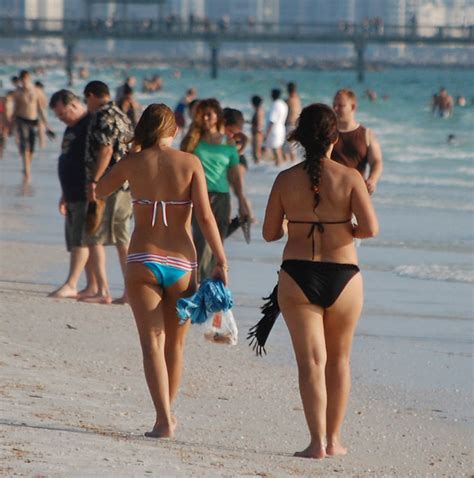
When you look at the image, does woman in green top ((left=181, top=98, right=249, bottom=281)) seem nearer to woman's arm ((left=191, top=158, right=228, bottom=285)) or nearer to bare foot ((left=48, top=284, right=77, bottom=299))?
bare foot ((left=48, top=284, right=77, bottom=299))

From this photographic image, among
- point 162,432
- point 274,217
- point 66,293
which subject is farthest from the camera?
point 66,293

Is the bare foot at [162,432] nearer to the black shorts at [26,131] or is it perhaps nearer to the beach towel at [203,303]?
the beach towel at [203,303]

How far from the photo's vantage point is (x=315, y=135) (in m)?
5.32

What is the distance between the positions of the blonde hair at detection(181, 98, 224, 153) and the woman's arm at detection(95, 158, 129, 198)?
260cm

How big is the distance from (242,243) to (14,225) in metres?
2.25

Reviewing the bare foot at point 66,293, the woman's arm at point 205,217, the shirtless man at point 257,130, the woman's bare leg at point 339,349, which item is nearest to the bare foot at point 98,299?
the bare foot at point 66,293

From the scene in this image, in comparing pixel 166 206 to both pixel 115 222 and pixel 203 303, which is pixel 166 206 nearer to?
pixel 203 303

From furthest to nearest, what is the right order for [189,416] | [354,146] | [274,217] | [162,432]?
[354,146] < [189,416] < [162,432] < [274,217]

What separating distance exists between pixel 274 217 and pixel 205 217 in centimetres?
28

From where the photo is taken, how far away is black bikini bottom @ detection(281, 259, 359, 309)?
17.4ft

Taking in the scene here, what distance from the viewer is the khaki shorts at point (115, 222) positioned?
8906 millimetres

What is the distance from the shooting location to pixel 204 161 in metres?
8.63

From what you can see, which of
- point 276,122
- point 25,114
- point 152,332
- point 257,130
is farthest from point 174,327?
point 257,130

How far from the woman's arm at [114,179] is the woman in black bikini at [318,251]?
633 millimetres
